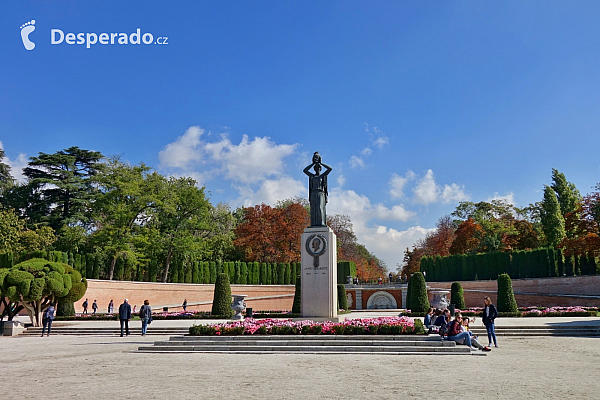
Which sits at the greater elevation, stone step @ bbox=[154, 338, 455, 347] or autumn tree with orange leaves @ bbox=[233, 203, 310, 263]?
autumn tree with orange leaves @ bbox=[233, 203, 310, 263]

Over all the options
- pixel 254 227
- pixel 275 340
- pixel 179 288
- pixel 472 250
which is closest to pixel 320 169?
pixel 275 340

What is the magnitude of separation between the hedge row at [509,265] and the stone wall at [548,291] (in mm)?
1350

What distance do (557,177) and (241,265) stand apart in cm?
3352

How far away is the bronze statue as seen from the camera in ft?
66.7

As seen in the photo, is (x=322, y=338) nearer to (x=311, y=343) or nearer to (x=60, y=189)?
(x=311, y=343)

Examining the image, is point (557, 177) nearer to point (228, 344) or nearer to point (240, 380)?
point (228, 344)

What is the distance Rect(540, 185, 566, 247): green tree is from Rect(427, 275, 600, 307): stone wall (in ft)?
16.4

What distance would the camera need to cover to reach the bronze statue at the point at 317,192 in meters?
A: 20.3

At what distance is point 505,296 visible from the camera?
27500 mm

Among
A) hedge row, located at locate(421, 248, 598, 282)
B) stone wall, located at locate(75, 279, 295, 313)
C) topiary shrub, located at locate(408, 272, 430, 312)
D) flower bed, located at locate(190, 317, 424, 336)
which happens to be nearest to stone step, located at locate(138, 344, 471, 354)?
flower bed, located at locate(190, 317, 424, 336)

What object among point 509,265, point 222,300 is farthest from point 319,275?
point 509,265

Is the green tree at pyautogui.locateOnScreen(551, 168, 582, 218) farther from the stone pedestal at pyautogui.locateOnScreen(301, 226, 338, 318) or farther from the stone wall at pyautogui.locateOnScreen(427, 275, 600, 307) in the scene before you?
Answer: the stone pedestal at pyautogui.locateOnScreen(301, 226, 338, 318)

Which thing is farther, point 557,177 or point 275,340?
point 557,177

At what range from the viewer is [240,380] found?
9.18m
